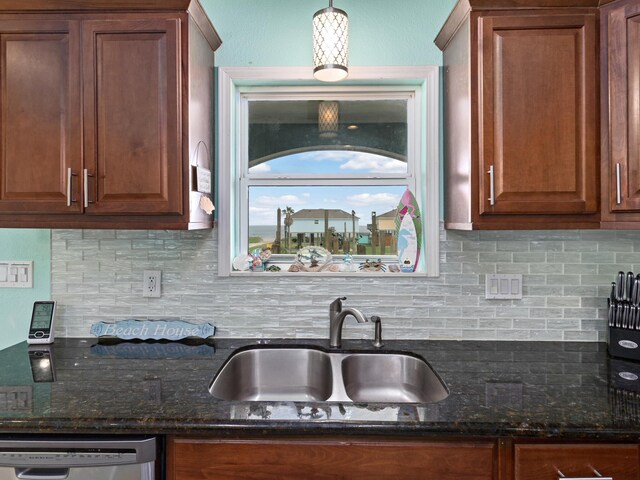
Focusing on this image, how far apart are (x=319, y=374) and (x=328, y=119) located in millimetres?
1173

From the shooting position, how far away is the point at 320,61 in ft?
5.41

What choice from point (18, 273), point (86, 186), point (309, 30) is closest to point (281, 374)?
point (86, 186)

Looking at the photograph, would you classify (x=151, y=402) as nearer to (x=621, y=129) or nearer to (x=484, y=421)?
(x=484, y=421)

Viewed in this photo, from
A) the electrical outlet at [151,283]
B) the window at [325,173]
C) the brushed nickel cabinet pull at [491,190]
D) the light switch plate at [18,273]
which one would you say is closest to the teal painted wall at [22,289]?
the light switch plate at [18,273]

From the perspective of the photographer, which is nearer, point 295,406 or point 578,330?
point 295,406

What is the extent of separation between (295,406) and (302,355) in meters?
0.59

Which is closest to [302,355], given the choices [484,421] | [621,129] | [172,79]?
[484,421]

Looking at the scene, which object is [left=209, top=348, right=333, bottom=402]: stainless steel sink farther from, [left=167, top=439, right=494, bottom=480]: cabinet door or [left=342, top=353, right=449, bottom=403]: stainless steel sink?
[left=167, top=439, right=494, bottom=480]: cabinet door

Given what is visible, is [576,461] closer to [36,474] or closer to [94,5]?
[36,474]

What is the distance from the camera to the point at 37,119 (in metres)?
1.49

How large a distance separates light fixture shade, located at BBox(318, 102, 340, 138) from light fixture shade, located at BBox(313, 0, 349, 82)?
0.34 meters

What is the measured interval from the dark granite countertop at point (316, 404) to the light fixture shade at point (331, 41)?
3.93 feet

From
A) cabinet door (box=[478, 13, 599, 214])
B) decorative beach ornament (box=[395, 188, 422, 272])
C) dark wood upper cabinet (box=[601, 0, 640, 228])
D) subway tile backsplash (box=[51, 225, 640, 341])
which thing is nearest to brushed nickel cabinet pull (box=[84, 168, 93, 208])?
subway tile backsplash (box=[51, 225, 640, 341])

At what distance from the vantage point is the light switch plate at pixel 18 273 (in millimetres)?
1862
